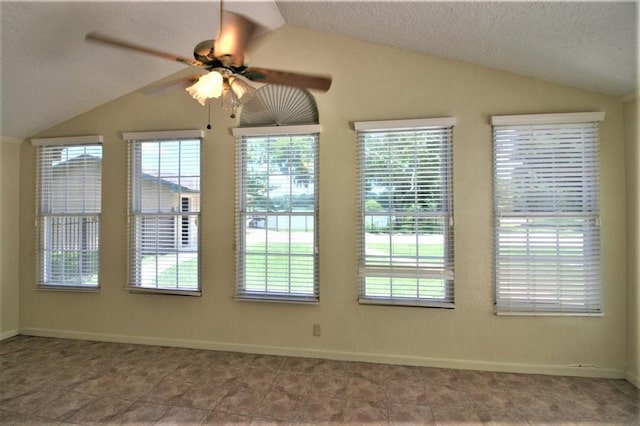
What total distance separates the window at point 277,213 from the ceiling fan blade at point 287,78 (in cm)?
111

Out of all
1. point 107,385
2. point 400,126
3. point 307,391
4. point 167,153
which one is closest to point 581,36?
point 400,126

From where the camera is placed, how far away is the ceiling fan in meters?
1.57

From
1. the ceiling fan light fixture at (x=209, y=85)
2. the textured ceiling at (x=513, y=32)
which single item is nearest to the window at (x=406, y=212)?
the textured ceiling at (x=513, y=32)

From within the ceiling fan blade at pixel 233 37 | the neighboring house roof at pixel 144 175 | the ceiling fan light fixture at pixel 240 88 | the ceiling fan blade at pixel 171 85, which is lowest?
the neighboring house roof at pixel 144 175

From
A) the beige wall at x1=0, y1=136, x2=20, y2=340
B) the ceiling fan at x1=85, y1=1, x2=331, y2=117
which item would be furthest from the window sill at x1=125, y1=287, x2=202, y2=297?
the ceiling fan at x1=85, y1=1, x2=331, y2=117

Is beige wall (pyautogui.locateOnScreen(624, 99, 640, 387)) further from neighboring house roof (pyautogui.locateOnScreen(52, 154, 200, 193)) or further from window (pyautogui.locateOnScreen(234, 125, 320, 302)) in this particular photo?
neighboring house roof (pyautogui.locateOnScreen(52, 154, 200, 193))

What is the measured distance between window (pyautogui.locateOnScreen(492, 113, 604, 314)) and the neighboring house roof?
3.10m

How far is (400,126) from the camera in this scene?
9.43 feet

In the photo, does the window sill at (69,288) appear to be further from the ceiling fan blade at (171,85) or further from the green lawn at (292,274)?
the ceiling fan blade at (171,85)

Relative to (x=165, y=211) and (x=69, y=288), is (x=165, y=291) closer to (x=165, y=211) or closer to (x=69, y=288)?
(x=165, y=211)

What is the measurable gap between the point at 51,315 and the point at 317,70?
13.7 ft

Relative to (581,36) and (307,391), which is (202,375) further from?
(581,36)

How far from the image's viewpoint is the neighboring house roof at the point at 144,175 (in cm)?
329

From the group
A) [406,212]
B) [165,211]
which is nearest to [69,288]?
[165,211]
